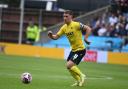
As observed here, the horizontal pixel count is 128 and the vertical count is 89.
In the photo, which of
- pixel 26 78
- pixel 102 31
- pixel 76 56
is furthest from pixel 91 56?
pixel 26 78

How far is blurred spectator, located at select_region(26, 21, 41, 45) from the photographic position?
139 feet

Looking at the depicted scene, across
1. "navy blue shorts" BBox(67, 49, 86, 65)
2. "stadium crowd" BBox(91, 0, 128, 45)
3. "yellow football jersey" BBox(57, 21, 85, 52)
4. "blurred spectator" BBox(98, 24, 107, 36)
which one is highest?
"yellow football jersey" BBox(57, 21, 85, 52)

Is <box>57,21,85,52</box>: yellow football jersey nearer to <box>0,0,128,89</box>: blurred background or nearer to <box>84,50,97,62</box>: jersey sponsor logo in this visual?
<box>0,0,128,89</box>: blurred background

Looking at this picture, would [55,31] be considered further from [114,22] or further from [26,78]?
[26,78]

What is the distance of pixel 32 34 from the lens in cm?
4262

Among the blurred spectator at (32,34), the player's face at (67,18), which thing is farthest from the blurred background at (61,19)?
the player's face at (67,18)

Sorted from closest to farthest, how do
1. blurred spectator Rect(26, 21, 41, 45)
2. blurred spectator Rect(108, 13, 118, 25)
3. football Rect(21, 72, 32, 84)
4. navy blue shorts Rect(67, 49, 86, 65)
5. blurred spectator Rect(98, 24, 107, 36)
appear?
football Rect(21, 72, 32, 84)
navy blue shorts Rect(67, 49, 86, 65)
blurred spectator Rect(98, 24, 107, 36)
blurred spectator Rect(108, 13, 118, 25)
blurred spectator Rect(26, 21, 41, 45)

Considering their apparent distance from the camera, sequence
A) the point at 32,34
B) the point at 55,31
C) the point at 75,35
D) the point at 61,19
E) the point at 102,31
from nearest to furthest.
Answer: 1. the point at 75,35
2. the point at 102,31
3. the point at 32,34
4. the point at 55,31
5. the point at 61,19

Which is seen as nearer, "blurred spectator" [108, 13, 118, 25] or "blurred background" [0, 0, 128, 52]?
"blurred background" [0, 0, 128, 52]

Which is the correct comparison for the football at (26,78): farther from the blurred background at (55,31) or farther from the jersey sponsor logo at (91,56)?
the jersey sponsor logo at (91,56)

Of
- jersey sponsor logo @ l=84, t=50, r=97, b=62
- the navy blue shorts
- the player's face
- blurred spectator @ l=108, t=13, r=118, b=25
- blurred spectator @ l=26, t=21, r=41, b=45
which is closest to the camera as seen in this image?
the player's face

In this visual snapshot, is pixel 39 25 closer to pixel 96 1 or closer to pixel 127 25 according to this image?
pixel 96 1

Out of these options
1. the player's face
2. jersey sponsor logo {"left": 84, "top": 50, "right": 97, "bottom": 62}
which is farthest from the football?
jersey sponsor logo {"left": 84, "top": 50, "right": 97, "bottom": 62}

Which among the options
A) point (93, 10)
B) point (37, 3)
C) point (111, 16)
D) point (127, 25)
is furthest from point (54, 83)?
point (37, 3)
